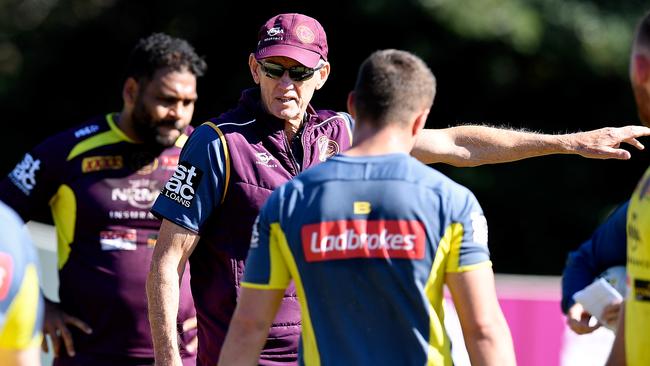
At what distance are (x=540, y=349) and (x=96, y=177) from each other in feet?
10.5

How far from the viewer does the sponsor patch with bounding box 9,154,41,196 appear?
6.38 m

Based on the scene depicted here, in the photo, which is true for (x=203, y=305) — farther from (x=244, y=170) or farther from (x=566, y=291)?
(x=566, y=291)

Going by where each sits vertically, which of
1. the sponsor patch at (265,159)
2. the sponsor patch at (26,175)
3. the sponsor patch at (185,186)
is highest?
the sponsor patch at (265,159)

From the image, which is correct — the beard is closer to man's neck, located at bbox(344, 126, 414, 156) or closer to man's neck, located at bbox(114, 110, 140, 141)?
man's neck, located at bbox(114, 110, 140, 141)

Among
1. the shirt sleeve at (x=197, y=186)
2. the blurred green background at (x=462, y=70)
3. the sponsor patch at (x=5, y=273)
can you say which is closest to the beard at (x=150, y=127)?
the shirt sleeve at (x=197, y=186)

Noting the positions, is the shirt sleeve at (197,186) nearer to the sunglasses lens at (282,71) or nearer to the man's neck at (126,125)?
the sunglasses lens at (282,71)

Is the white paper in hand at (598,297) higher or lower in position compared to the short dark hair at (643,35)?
lower

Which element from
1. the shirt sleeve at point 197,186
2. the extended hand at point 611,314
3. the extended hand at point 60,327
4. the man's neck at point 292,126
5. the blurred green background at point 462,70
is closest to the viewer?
the extended hand at point 611,314

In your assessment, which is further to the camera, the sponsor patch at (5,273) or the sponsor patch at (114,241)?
the sponsor patch at (114,241)

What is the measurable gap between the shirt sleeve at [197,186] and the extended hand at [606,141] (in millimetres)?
1452

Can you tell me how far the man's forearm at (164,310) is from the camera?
15.8ft

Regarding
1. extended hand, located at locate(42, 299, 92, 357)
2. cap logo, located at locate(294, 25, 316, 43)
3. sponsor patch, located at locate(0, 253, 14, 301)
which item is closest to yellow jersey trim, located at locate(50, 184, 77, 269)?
extended hand, located at locate(42, 299, 92, 357)

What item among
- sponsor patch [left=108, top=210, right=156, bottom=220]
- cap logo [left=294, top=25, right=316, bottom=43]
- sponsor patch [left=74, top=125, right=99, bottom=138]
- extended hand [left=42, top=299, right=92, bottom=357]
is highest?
cap logo [left=294, top=25, right=316, bottom=43]

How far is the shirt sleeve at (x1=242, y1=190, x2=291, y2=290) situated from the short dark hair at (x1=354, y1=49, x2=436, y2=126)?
1.26 ft
